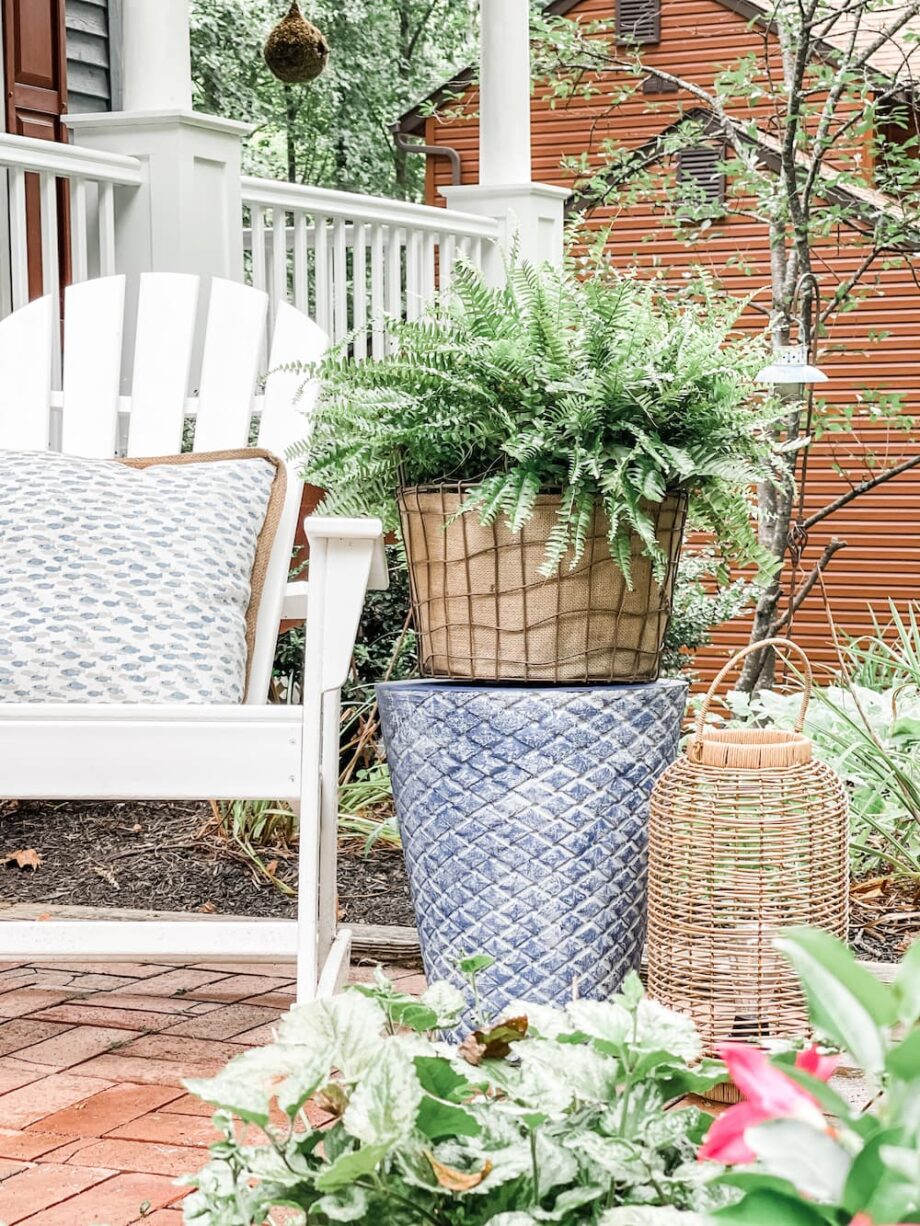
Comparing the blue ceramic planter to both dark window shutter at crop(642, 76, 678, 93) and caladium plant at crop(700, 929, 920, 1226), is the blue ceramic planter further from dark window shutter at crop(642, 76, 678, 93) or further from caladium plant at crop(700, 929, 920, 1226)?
dark window shutter at crop(642, 76, 678, 93)

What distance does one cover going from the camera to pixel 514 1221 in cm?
83

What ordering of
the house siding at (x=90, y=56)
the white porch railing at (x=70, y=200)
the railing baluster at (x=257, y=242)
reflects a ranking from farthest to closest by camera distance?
the house siding at (x=90, y=56) < the railing baluster at (x=257, y=242) < the white porch railing at (x=70, y=200)

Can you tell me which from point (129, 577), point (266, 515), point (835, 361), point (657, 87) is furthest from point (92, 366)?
point (657, 87)

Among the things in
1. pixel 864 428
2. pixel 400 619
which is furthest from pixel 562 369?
pixel 864 428

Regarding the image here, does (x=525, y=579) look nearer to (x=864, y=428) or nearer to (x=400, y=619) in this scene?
(x=400, y=619)

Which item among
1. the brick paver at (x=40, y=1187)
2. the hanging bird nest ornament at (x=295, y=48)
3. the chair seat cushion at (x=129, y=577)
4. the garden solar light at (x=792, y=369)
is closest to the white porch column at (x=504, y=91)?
the garden solar light at (x=792, y=369)

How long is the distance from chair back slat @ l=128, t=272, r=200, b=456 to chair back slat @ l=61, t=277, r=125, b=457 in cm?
4

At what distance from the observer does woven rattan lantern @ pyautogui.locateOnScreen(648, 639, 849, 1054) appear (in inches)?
77.5

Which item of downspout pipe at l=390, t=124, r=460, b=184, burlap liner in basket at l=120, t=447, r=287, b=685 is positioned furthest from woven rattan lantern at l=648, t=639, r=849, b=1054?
downspout pipe at l=390, t=124, r=460, b=184

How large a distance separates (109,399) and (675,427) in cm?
136

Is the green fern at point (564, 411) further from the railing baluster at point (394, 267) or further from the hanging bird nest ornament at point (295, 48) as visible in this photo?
the hanging bird nest ornament at point (295, 48)

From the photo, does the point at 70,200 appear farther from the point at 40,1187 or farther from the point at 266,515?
the point at 40,1187

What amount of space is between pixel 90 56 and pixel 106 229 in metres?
3.21

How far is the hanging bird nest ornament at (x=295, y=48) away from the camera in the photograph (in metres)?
8.48
